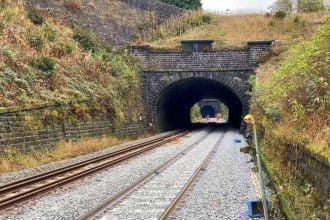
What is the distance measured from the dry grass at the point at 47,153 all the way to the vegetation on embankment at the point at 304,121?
729 centimetres

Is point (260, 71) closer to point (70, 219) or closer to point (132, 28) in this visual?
point (132, 28)

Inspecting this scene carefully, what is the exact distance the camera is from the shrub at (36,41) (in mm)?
20531

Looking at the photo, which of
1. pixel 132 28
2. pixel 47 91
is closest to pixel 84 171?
pixel 47 91

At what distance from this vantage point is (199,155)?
16.9 meters

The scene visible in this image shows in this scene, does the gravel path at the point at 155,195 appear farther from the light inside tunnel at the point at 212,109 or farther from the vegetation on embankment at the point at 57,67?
the light inside tunnel at the point at 212,109

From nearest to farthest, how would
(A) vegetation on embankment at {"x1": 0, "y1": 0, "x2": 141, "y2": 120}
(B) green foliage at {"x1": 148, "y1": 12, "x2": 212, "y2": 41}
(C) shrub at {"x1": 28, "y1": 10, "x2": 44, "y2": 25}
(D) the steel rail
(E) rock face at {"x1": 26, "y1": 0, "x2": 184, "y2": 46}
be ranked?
(D) the steel rail → (A) vegetation on embankment at {"x1": 0, "y1": 0, "x2": 141, "y2": 120} → (C) shrub at {"x1": 28, "y1": 10, "x2": 44, "y2": 25} → (E) rock face at {"x1": 26, "y1": 0, "x2": 184, "y2": 46} → (B) green foliage at {"x1": 148, "y1": 12, "x2": 212, "y2": 41}

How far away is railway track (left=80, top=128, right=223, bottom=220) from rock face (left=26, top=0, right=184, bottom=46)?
695 inches

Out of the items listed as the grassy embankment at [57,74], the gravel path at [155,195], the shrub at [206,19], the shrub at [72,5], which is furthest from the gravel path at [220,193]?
the shrub at [206,19]

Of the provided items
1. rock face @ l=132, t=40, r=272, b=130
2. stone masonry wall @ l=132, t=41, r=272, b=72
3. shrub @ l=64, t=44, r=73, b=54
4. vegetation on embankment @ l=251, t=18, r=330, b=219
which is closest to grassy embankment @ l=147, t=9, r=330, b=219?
vegetation on embankment @ l=251, t=18, r=330, b=219

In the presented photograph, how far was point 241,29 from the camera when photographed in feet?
113

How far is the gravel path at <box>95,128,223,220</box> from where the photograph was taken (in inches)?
298

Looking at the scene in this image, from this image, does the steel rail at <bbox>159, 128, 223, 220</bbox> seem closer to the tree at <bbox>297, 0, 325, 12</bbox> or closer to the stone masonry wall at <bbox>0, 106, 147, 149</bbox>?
the stone masonry wall at <bbox>0, 106, 147, 149</bbox>

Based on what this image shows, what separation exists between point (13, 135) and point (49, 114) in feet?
8.10

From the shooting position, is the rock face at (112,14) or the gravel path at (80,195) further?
the rock face at (112,14)
